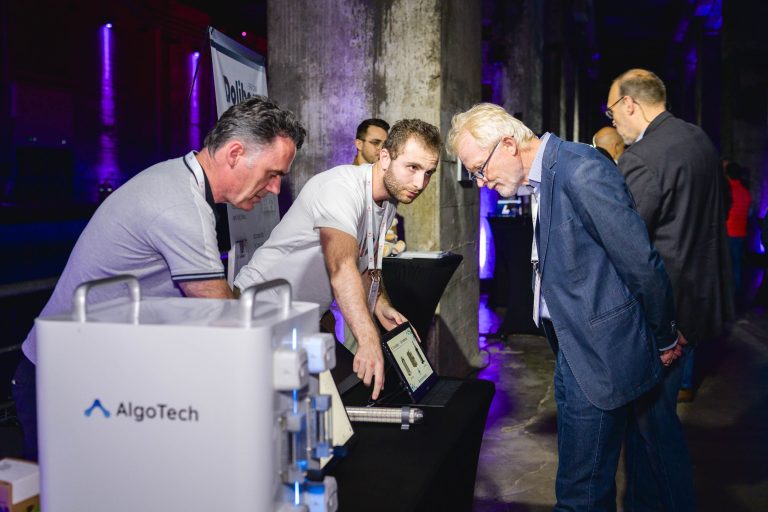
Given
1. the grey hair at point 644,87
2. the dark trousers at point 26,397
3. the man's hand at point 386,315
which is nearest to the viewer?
Result: the dark trousers at point 26,397

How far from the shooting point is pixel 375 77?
4.56 m

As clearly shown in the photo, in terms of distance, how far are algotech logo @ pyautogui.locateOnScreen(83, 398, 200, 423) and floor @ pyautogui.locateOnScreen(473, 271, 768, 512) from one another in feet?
7.66

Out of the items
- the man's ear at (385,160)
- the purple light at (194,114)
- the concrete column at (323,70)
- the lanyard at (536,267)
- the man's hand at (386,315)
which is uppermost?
the purple light at (194,114)

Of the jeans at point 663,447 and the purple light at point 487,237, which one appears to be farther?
the purple light at point 487,237

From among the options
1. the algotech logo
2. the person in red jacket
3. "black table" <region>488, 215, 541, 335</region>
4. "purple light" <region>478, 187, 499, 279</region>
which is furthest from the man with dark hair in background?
the person in red jacket

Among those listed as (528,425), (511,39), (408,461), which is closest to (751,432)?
(528,425)

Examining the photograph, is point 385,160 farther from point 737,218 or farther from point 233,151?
point 737,218

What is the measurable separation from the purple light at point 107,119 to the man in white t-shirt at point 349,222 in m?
9.32

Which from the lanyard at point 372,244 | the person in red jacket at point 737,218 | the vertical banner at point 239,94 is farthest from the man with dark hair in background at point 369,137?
the person in red jacket at point 737,218

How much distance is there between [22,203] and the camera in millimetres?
8297

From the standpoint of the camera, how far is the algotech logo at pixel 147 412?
101 centimetres

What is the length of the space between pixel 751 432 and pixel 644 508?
80.5 inches

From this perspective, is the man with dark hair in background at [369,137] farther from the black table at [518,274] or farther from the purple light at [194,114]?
the purple light at [194,114]

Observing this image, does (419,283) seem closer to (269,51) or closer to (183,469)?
(269,51)
